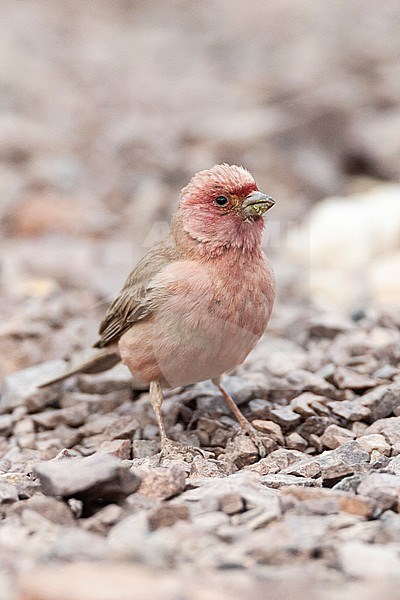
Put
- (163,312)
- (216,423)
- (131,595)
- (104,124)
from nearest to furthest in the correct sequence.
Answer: (131,595) < (163,312) < (216,423) < (104,124)

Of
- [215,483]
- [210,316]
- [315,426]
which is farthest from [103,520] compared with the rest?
[315,426]

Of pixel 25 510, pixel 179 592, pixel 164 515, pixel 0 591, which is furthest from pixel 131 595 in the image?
pixel 25 510

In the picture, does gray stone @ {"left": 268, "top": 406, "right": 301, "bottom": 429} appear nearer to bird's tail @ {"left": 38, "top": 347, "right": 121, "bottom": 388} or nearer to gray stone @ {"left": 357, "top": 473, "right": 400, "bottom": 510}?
bird's tail @ {"left": 38, "top": 347, "right": 121, "bottom": 388}

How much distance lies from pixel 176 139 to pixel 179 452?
7.84 meters

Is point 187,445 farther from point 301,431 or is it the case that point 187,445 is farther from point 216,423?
point 301,431

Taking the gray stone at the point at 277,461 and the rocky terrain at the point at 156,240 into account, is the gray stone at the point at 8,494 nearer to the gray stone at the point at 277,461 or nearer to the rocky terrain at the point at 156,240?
the rocky terrain at the point at 156,240

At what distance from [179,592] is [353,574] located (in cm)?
61

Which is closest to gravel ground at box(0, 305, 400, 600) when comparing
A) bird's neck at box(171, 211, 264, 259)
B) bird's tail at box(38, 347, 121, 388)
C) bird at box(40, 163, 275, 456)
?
bird's tail at box(38, 347, 121, 388)

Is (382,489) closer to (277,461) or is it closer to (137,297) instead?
(277,461)

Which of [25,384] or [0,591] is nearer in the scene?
[0,591]

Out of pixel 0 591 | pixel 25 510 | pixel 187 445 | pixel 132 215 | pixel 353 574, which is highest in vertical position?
pixel 132 215

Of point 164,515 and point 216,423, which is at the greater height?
point 216,423

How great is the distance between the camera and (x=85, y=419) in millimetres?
5895

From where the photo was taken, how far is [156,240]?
6387 millimetres
